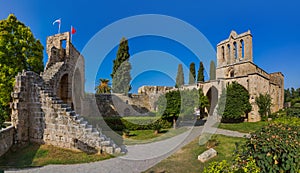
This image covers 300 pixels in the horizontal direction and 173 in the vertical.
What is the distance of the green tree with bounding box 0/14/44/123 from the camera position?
459 inches

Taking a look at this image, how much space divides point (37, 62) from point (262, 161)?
1527 centimetres

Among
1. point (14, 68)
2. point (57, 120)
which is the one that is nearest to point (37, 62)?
point (14, 68)

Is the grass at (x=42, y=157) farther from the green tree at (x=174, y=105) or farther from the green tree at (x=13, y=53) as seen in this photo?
the green tree at (x=174, y=105)

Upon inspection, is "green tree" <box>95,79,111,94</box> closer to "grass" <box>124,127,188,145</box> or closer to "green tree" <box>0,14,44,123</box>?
"green tree" <box>0,14,44,123</box>

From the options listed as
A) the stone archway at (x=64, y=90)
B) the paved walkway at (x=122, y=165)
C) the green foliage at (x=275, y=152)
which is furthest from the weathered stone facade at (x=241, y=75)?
the green foliage at (x=275, y=152)

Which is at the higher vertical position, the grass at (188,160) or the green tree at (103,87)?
the green tree at (103,87)

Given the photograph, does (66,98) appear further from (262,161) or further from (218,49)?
(218,49)

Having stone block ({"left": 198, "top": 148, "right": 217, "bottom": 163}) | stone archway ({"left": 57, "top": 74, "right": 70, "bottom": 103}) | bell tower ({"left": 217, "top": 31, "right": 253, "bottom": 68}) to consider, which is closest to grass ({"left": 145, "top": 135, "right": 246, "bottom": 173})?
stone block ({"left": 198, "top": 148, "right": 217, "bottom": 163})

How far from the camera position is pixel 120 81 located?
26.6 metres

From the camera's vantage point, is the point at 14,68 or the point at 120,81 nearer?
the point at 14,68

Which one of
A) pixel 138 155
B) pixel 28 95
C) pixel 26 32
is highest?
pixel 26 32

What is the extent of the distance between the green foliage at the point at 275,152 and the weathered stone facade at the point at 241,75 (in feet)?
50.9

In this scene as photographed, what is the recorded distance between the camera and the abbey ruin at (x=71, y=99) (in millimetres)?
6680

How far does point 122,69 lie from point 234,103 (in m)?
16.9
